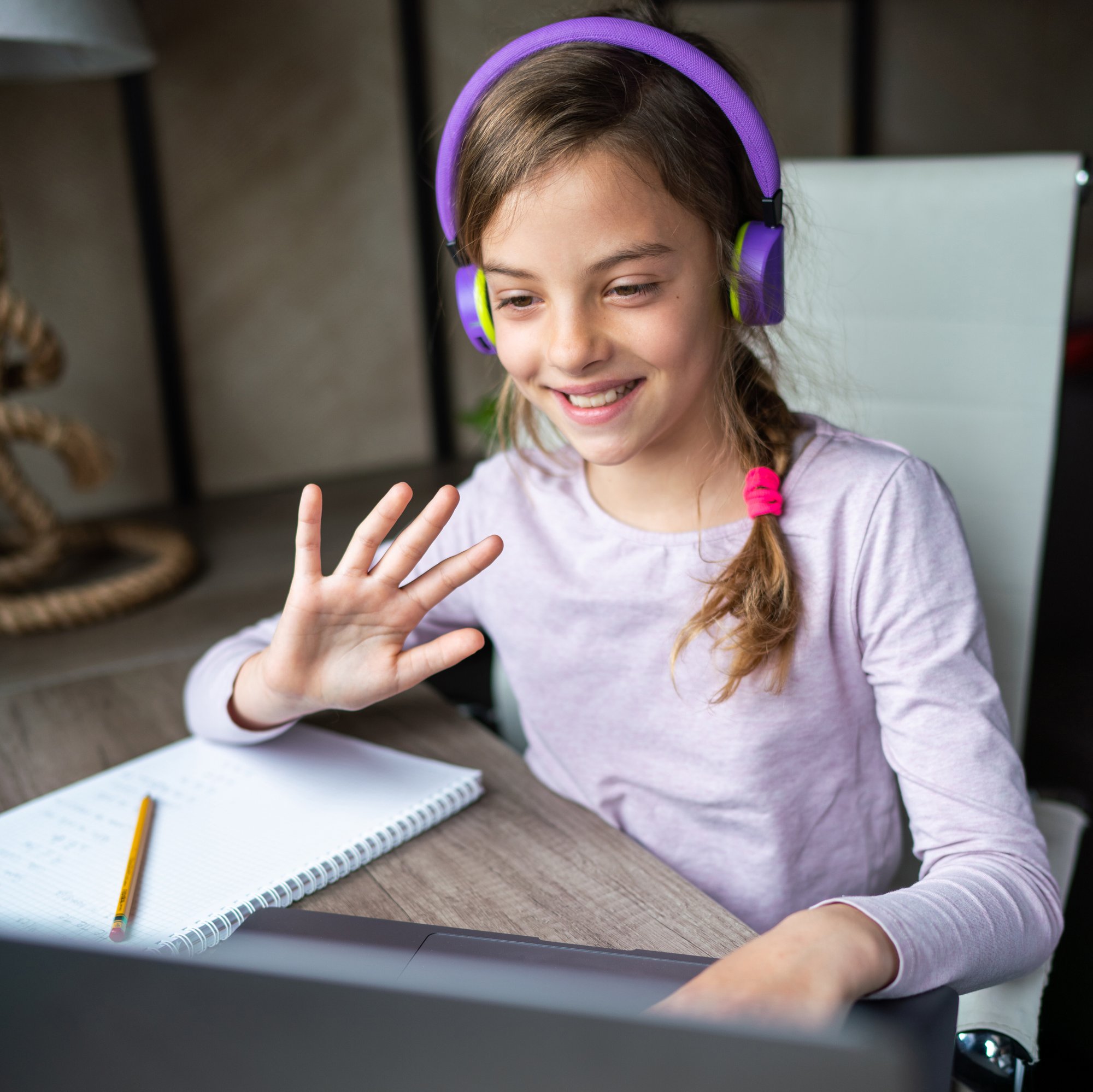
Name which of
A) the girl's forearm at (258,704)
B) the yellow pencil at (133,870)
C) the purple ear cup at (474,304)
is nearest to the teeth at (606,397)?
the purple ear cup at (474,304)

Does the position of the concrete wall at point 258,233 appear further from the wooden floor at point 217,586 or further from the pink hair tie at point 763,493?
the pink hair tie at point 763,493

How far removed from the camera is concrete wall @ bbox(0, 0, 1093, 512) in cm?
190

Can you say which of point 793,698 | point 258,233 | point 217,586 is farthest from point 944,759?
point 258,233

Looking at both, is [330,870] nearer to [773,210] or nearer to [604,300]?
[604,300]

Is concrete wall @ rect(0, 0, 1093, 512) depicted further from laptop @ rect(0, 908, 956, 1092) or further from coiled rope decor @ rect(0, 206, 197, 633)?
laptop @ rect(0, 908, 956, 1092)

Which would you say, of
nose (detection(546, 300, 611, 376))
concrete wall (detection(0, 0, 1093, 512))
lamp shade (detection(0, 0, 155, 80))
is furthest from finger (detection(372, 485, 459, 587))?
concrete wall (detection(0, 0, 1093, 512))

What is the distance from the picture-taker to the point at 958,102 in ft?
9.55

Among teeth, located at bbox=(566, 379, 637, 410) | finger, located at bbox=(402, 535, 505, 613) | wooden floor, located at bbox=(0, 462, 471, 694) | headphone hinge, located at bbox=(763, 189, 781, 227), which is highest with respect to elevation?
headphone hinge, located at bbox=(763, 189, 781, 227)

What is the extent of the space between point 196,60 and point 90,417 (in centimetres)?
72

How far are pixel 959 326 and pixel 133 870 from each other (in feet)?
2.99

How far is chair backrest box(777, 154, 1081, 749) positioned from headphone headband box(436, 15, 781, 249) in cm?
27

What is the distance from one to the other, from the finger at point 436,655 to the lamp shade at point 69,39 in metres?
0.98

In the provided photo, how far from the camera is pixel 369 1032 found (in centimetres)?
29

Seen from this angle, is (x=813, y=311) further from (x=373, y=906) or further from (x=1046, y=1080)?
(x=1046, y=1080)
